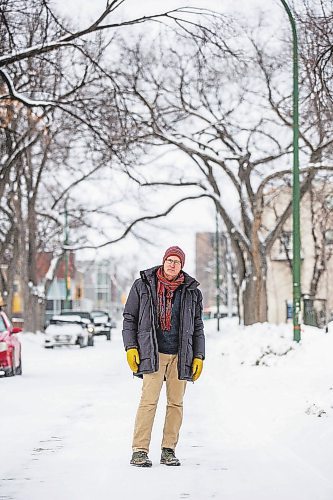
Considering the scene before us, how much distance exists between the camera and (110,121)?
23188 mm

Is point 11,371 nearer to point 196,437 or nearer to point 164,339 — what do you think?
point 196,437

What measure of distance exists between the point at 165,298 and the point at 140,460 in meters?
1.34

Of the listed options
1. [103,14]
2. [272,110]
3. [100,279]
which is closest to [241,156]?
[272,110]

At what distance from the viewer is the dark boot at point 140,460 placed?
891 cm

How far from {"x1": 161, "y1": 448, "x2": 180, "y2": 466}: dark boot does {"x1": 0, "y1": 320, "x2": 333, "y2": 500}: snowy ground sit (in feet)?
0.25

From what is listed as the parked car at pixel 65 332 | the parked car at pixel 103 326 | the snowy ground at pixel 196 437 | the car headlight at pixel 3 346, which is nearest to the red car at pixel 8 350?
the car headlight at pixel 3 346

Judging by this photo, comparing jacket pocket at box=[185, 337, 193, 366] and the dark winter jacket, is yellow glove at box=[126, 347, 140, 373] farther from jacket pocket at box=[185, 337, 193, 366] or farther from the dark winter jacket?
jacket pocket at box=[185, 337, 193, 366]

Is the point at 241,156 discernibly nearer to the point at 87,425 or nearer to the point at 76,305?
the point at 87,425

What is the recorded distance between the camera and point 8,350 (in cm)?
2127

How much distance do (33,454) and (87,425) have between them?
265 centimetres

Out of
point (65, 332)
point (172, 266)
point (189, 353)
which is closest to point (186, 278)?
point (172, 266)

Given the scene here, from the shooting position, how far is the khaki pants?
9078 millimetres

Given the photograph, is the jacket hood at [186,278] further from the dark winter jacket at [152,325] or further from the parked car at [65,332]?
the parked car at [65,332]

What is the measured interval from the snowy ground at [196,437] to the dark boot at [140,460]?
120mm
